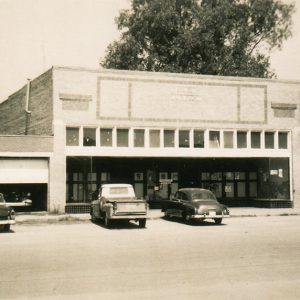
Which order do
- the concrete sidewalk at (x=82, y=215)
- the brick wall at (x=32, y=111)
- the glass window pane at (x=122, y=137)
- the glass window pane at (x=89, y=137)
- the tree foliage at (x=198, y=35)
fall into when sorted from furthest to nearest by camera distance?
the tree foliage at (x=198, y=35), the glass window pane at (x=122, y=137), the brick wall at (x=32, y=111), the glass window pane at (x=89, y=137), the concrete sidewalk at (x=82, y=215)

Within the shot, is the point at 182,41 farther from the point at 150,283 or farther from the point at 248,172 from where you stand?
the point at 150,283

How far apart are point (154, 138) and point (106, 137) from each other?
2604mm

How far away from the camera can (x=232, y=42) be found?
47.2 metres

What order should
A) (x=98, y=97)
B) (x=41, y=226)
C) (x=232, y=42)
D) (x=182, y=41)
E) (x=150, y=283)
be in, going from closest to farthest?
(x=150, y=283)
(x=41, y=226)
(x=98, y=97)
(x=182, y=41)
(x=232, y=42)

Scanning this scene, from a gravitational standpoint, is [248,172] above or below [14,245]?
above

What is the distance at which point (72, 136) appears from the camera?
26.0 meters

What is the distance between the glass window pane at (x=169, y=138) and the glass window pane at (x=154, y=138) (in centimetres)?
42

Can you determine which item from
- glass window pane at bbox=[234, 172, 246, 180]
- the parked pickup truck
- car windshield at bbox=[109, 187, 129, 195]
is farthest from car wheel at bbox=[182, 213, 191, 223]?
glass window pane at bbox=[234, 172, 246, 180]

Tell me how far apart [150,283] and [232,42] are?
41.2 m

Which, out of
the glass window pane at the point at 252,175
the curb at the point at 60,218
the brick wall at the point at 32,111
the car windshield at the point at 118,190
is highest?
the brick wall at the point at 32,111

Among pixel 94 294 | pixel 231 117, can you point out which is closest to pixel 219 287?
pixel 94 294

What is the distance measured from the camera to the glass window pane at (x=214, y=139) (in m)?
28.2

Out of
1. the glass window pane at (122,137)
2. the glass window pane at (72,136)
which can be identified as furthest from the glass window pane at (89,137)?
the glass window pane at (122,137)

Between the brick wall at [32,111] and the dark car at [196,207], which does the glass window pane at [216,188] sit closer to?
the dark car at [196,207]
